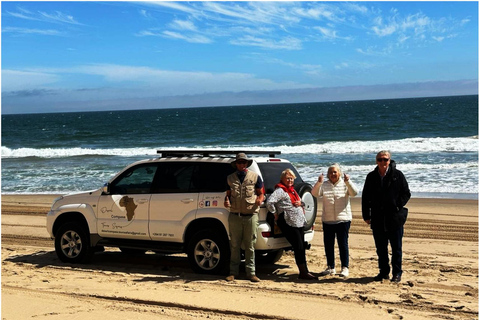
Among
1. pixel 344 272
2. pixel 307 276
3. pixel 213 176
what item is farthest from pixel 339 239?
pixel 213 176

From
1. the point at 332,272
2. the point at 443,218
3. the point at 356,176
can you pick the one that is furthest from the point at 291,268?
the point at 356,176

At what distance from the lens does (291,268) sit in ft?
27.6

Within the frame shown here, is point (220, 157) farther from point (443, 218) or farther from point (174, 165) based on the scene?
point (443, 218)

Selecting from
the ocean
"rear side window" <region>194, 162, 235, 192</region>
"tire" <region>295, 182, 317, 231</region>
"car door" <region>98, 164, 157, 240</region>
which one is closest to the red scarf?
"tire" <region>295, 182, 317, 231</region>

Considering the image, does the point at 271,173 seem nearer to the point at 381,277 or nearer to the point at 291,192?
the point at 291,192

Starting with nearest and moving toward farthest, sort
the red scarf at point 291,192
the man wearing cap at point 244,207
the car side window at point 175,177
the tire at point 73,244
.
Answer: the man wearing cap at point 244,207 → the red scarf at point 291,192 → the car side window at point 175,177 → the tire at point 73,244

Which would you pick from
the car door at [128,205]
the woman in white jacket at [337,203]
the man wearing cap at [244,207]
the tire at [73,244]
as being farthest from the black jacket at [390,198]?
the tire at [73,244]

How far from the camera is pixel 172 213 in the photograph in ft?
26.8

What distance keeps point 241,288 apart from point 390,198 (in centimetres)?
215

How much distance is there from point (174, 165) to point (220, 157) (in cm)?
73

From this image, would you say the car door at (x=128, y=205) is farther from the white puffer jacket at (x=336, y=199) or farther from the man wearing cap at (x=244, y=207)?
the white puffer jacket at (x=336, y=199)

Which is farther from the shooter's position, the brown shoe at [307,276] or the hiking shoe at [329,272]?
the hiking shoe at [329,272]

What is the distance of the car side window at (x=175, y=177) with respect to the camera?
817cm

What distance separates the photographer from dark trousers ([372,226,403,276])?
7.30 m
